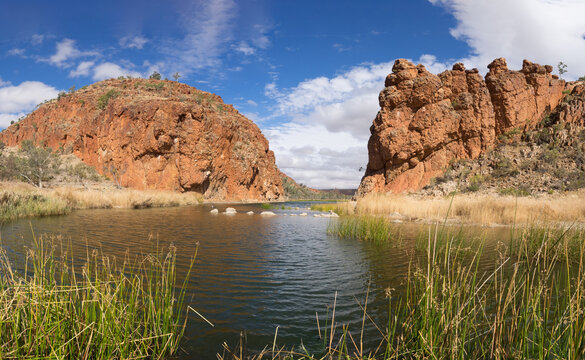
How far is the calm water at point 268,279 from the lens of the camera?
4.27 metres

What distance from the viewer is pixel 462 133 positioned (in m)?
47.2

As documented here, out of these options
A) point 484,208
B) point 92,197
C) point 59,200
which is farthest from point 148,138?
point 484,208

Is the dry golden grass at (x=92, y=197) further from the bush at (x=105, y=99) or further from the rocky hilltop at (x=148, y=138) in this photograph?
the bush at (x=105, y=99)

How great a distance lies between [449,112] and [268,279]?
161 feet

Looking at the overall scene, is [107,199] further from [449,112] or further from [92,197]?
[449,112]

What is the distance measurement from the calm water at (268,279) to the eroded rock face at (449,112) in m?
37.4

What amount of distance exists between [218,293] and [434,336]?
3954 mm

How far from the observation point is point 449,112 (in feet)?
154

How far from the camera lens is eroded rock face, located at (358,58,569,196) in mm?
44969

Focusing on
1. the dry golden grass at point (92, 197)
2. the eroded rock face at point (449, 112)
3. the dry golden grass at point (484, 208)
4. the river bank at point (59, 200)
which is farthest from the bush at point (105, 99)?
the dry golden grass at point (484, 208)

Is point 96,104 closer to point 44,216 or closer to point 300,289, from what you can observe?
point 44,216

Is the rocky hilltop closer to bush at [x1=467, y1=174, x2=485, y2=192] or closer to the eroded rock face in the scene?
the eroded rock face

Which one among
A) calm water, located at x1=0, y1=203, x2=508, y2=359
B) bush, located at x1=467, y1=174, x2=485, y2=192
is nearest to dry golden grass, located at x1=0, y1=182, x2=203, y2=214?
calm water, located at x1=0, y1=203, x2=508, y2=359

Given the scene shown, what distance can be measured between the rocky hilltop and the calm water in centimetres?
4520
